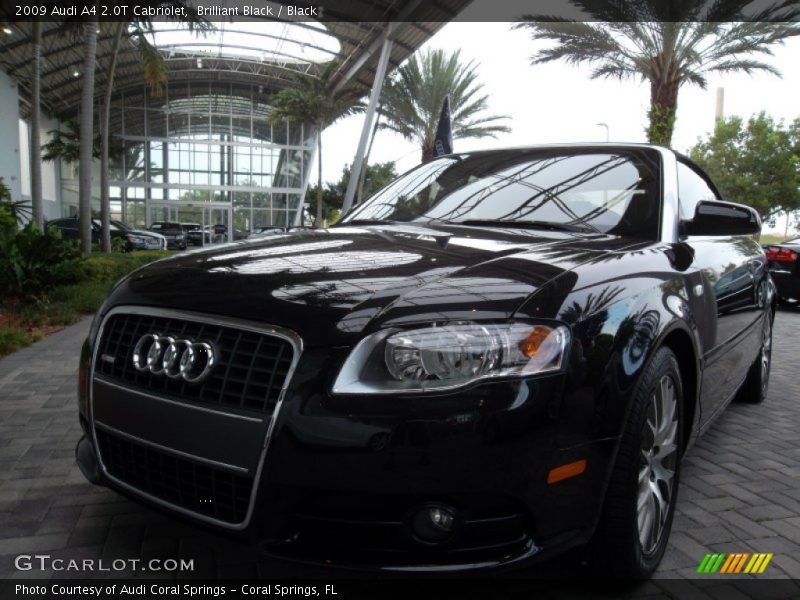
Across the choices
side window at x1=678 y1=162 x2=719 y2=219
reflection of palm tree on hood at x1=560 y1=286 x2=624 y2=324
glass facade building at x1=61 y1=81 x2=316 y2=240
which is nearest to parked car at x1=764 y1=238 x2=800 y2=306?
side window at x1=678 y1=162 x2=719 y2=219

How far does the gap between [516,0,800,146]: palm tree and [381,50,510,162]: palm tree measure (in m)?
12.7

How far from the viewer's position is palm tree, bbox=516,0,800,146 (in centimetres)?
1331

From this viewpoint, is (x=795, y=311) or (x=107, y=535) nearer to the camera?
(x=107, y=535)

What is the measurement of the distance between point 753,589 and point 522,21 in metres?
14.9

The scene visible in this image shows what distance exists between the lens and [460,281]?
1.93m

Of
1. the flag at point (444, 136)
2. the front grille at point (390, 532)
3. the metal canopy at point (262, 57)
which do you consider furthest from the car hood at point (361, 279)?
the metal canopy at point (262, 57)

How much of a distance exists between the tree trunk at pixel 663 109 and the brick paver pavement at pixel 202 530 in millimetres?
12209

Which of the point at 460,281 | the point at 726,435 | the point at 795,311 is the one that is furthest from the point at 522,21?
the point at 460,281

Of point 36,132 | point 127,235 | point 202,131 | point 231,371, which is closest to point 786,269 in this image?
point 231,371

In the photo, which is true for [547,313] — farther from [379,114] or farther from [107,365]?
[379,114]

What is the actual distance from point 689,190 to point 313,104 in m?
36.8

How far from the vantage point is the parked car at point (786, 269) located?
34.7 ft

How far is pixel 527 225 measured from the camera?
9.33 feet

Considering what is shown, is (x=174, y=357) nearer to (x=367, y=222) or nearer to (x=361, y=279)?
(x=361, y=279)
